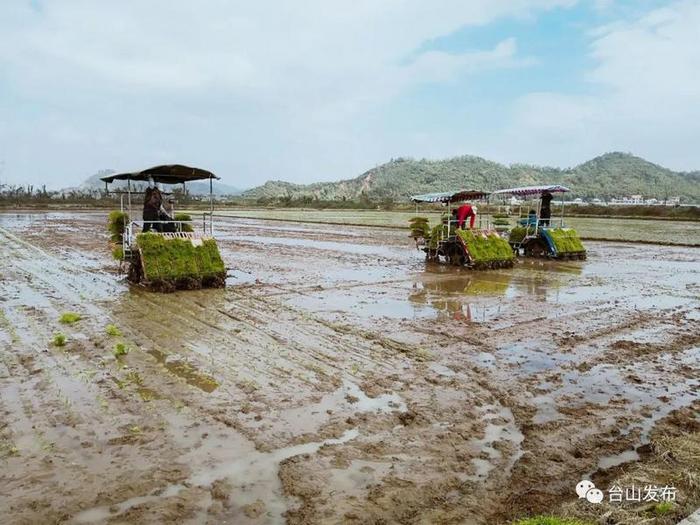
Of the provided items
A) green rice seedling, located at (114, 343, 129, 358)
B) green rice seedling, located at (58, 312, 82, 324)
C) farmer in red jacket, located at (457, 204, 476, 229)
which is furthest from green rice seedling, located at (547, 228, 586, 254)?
green rice seedling, located at (114, 343, 129, 358)

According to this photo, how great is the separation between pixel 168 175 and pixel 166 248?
2.60 m

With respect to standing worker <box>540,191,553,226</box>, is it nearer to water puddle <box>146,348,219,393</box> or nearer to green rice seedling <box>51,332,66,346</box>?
water puddle <box>146,348,219,393</box>

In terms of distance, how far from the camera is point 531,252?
22797 mm

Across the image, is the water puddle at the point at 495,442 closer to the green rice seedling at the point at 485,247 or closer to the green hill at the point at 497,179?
the green rice seedling at the point at 485,247

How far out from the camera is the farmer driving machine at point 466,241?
18516 millimetres

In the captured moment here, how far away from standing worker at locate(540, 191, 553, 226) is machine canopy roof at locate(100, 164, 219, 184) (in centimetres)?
1380

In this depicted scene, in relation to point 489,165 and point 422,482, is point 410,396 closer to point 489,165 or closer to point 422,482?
point 422,482

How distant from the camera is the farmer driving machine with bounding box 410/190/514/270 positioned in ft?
60.7

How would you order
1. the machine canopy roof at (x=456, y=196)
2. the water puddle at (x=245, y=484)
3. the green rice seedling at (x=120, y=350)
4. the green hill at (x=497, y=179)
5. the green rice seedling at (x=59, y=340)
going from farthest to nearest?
1. the green hill at (x=497, y=179)
2. the machine canopy roof at (x=456, y=196)
3. the green rice seedling at (x=59, y=340)
4. the green rice seedling at (x=120, y=350)
5. the water puddle at (x=245, y=484)

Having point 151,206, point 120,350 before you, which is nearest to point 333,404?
point 120,350

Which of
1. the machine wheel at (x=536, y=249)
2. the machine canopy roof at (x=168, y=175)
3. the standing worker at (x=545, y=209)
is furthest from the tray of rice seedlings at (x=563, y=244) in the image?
the machine canopy roof at (x=168, y=175)

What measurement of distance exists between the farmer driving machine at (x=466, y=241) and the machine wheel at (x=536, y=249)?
12.0 feet

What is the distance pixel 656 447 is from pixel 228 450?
4.07 metres

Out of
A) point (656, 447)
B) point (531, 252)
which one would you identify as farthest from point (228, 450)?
point (531, 252)
